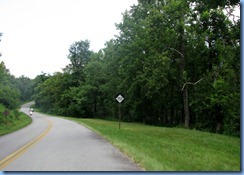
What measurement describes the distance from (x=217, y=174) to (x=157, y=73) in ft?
83.2

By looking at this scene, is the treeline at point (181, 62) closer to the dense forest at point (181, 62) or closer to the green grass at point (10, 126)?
the dense forest at point (181, 62)

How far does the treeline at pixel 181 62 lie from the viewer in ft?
67.5

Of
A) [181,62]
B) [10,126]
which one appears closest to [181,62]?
[181,62]

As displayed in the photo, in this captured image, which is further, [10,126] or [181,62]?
[181,62]

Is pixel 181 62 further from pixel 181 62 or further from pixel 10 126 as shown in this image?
pixel 10 126

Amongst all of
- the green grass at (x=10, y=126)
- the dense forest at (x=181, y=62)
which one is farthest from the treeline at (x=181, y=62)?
the green grass at (x=10, y=126)

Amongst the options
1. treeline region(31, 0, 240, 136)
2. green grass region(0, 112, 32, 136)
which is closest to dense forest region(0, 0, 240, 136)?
treeline region(31, 0, 240, 136)

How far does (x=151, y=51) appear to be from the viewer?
34.7 metres

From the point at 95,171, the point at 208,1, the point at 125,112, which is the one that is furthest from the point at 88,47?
the point at 95,171

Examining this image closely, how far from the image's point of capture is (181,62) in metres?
33.5

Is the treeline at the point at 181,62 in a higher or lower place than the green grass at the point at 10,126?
higher

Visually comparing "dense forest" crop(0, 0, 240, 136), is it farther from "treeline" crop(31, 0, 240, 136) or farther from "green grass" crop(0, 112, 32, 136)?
"green grass" crop(0, 112, 32, 136)

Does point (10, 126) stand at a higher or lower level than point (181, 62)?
lower

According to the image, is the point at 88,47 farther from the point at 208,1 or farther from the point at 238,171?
the point at 238,171
